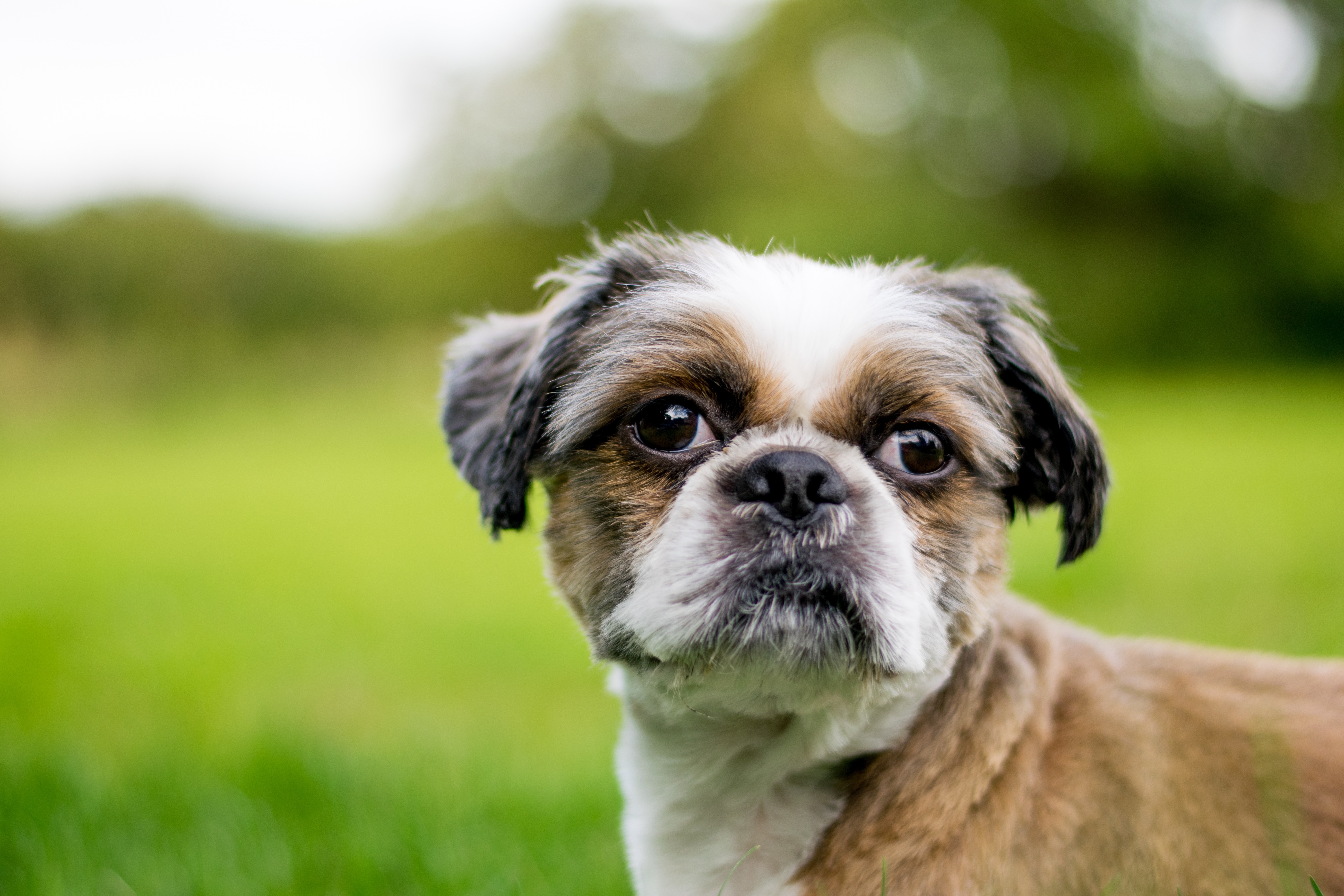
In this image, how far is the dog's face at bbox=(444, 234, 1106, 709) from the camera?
7.29ft

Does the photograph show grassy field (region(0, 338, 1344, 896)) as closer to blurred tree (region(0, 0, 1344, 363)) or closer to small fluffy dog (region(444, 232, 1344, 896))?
small fluffy dog (region(444, 232, 1344, 896))

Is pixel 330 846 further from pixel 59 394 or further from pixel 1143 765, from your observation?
pixel 59 394

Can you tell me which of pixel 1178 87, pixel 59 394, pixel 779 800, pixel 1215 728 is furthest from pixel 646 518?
pixel 1178 87

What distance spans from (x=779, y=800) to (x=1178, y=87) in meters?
30.4

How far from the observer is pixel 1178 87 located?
27.4 metres

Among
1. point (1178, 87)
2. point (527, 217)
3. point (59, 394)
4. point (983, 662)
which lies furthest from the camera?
point (527, 217)

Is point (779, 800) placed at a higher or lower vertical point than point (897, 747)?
lower

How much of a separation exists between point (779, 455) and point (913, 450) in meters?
0.46

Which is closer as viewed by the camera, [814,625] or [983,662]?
[814,625]

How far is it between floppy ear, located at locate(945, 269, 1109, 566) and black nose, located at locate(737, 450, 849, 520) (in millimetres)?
805

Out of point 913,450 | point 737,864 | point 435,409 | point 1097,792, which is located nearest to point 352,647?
point 435,409

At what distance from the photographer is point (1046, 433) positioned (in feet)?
9.20

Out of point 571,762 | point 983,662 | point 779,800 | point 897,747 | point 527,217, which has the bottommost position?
point 571,762

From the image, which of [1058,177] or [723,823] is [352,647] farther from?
[1058,177]
